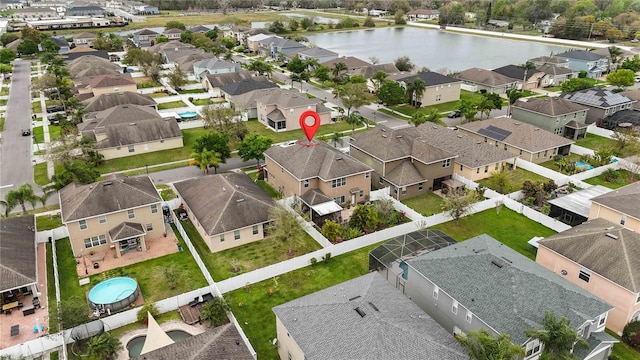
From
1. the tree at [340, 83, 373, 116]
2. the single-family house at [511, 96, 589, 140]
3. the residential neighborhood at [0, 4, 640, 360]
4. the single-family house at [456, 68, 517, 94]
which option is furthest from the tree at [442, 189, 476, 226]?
the single-family house at [456, 68, 517, 94]

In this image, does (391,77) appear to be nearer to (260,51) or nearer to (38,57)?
(260,51)

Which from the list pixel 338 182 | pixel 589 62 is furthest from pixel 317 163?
pixel 589 62

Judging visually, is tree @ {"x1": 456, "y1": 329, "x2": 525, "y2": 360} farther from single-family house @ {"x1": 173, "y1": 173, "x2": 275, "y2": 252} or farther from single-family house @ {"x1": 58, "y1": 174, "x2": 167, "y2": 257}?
single-family house @ {"x1": 58, "y1": 174, "x2": 167, "y2": 257}

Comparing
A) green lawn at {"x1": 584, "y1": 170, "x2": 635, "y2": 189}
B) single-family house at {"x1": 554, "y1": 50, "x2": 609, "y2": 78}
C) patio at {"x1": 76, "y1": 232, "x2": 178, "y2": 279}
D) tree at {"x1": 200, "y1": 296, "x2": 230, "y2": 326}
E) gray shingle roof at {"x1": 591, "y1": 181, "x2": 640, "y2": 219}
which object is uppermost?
single-family house at {"x1": 554, "y1": 50, "x2": 609, "y2": 78}

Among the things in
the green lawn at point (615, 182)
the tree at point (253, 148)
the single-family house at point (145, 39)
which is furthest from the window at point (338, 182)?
the single-family house at point (145, 39)

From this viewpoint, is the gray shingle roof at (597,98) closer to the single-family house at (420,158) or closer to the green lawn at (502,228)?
the single-family house at (420,158)

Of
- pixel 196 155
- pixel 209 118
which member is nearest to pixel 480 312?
pixel 196 155
